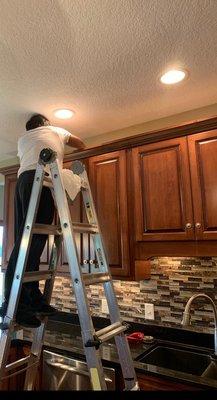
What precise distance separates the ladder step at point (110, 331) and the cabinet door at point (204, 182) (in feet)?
2.45

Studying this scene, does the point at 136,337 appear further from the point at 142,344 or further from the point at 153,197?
the point at 153,197

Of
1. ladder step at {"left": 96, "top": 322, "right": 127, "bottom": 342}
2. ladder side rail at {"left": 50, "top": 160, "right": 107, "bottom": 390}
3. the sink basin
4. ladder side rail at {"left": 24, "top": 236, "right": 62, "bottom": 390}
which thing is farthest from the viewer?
the sink basin

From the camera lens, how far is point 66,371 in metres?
1.85

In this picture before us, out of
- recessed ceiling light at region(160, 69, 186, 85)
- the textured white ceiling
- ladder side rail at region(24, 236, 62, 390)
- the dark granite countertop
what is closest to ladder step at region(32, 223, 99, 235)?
ladder side rail at region(24, 236, 62, 390)

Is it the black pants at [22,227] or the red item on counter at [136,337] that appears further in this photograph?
the red item on counter at [136,337]

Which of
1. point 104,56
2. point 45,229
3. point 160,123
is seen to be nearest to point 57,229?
point 45,229

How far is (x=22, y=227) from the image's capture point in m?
1.34

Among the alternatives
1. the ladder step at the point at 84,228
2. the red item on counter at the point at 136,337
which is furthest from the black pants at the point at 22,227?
the red item on counter at the point at 136,337

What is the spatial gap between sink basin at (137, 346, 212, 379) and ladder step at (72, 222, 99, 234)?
0.91m

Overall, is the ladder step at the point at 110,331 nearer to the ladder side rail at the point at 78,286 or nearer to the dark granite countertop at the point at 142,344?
the ladder side rail at the point at 78,286

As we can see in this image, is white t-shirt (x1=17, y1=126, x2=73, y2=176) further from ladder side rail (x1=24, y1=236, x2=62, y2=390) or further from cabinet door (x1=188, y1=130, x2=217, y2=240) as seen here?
cabinet door (x1=188, y1=130, x2=217, y2=240)

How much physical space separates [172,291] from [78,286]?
3.88 ft

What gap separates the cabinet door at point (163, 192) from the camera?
5.98ft

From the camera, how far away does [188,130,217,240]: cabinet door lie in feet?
5.67
